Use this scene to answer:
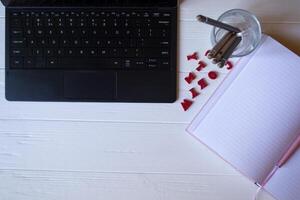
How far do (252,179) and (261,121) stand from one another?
0.34ft

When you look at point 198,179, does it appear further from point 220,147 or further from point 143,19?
point 143,19

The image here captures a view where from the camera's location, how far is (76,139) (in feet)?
2.21

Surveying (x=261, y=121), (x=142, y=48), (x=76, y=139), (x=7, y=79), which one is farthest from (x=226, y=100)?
(x=7, y=79)

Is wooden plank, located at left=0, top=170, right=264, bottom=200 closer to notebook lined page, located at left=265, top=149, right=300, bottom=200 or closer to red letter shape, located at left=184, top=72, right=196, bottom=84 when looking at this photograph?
notebook lined page, located at left=265, top=149, right=300, bottom=200

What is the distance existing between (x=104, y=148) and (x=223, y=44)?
29 centimetres

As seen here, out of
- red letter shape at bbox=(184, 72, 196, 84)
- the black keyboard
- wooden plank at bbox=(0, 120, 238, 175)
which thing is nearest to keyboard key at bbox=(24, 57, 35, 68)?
the black keyboard

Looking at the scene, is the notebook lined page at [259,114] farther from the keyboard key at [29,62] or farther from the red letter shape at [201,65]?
the keyboard key at [29,62]

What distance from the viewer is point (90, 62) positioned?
0.67m

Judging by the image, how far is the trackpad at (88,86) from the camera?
0.67 meters

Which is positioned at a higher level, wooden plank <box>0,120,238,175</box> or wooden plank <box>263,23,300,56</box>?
wooden plank <box>263,23,300,56</box>

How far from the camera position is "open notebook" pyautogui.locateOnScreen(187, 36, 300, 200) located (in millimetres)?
633

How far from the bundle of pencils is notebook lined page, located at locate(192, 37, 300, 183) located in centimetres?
10

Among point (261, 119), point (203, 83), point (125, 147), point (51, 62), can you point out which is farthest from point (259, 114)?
point (51, 62)

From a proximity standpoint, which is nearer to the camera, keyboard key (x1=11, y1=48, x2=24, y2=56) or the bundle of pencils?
the bundle of pencils
